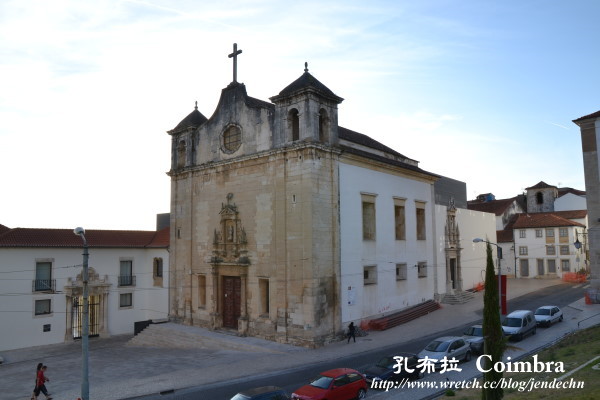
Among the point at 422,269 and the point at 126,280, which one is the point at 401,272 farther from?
the point at 126,280

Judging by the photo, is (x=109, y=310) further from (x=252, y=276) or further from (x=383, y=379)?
(x=383, y=379)

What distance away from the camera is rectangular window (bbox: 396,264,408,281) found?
35.1 meters

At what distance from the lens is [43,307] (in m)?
33.7

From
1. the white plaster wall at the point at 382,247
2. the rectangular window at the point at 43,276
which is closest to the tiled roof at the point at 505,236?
the white plaster wall at the point at 382,247

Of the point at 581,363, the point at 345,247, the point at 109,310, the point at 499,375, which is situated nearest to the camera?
the point at 499,375

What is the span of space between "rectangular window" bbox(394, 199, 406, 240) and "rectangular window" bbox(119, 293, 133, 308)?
21.8m

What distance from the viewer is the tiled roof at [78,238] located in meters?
33.2

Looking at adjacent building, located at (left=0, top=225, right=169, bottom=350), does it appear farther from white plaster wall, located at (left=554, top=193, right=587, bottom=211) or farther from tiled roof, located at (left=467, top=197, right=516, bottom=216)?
white plaster wall, located at (left=554, top=193, right=587, bottom=211)

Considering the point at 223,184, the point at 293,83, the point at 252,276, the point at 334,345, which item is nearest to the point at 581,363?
the point at 334,345

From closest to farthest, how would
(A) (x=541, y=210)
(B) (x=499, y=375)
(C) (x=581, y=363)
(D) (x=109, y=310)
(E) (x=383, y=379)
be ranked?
(B) (x=499, y=375) → (C) (x=581, y=363) → (E) (x=383, y=379) → (D) (x=109, y=310) → (A) (x=541, y=210)

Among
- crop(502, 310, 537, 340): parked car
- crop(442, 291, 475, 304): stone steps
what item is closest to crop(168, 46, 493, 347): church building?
crop(442, 291, 475, 304): stone steps

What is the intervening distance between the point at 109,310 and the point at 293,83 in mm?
22589

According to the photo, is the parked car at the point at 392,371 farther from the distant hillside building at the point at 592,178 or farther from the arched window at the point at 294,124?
the distant hillside building at the point at 592,178

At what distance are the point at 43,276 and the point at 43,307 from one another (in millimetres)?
2174
